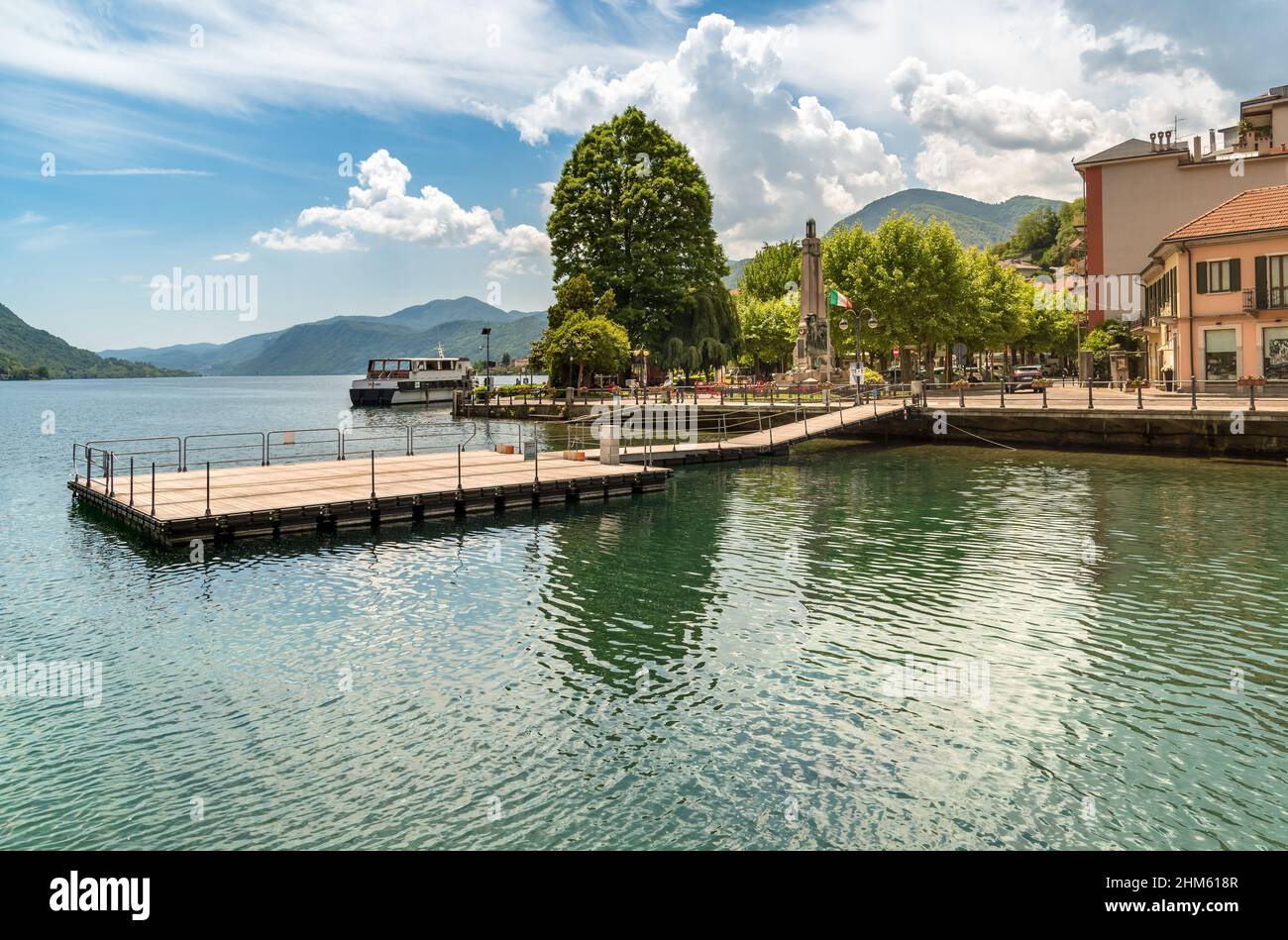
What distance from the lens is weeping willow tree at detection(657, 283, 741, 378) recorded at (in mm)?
82125

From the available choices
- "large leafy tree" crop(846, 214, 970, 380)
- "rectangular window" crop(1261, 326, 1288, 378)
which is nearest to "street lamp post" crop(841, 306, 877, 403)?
"large leafy tree" crop(846, 214, 970, 380)

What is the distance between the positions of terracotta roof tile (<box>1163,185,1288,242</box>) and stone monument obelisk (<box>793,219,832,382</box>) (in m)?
20.6

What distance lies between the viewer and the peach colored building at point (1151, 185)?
7588 cm

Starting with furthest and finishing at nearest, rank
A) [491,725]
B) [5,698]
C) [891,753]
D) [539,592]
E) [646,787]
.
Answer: [539,592] → [5,698] → [491,725] → [891,753] → [646,787]

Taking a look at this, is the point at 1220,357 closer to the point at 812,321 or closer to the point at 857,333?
the point at 857,333

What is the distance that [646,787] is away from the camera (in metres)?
10.6

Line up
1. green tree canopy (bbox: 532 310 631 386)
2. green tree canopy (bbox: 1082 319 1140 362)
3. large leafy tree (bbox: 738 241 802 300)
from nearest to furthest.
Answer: green tree canopy (bbox: 1082 319 1140 362), green tree canopy (bbox: 532 310 631 386), large leafy tree (bbox: 738 241 802 300)

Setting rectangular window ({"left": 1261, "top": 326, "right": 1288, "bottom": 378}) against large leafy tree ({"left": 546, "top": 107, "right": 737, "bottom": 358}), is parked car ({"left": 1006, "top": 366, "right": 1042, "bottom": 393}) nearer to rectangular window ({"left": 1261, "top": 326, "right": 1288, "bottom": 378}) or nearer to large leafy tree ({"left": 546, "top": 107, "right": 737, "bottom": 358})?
rectangular window ({"left": 1261, "top": 326, "right": 1288, "bottom": 378})

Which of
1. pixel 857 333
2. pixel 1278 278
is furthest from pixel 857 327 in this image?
pixel 1278 278

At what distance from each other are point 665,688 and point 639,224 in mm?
72479

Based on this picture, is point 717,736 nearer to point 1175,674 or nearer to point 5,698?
point 1175,674

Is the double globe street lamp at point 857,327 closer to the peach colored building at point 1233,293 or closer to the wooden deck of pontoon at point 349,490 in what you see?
the peach colored building at point 1233,293

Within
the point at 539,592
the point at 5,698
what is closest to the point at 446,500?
the point at 539,592
